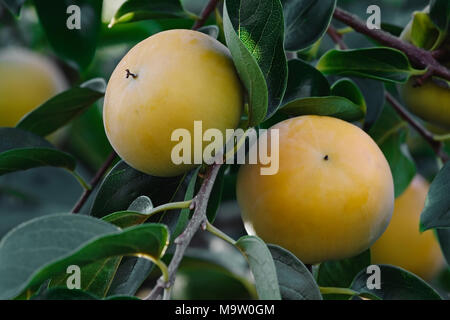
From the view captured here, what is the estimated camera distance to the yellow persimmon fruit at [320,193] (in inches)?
36.0

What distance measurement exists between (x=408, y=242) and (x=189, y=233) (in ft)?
2.89

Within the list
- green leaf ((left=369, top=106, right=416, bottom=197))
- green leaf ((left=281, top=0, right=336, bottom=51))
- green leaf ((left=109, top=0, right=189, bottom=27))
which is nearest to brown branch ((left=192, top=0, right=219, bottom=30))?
green leaf ((left=109, top=0, right=189, bottom=27))

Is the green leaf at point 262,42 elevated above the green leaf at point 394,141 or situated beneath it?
elevated above

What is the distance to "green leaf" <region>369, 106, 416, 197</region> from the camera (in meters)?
1.57

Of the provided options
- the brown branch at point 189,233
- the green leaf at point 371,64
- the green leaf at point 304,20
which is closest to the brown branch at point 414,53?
the green leaf at point 371,64

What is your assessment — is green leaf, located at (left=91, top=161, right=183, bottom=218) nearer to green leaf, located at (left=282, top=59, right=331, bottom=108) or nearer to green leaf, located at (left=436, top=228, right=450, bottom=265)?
green leaf, located at (left=282, top=59, right=331, bottom=108)

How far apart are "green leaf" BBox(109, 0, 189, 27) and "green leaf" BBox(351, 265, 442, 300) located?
70 centimetres

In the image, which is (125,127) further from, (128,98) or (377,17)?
(377,17)

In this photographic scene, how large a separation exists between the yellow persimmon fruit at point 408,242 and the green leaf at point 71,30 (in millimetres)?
829

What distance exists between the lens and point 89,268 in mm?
920

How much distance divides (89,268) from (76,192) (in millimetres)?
1272

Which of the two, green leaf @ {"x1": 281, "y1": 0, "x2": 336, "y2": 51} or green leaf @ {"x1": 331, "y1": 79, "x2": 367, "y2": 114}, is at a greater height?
green leaf @ {"x1": 281, "y1": 0, "x2": 336, "y2": 51}

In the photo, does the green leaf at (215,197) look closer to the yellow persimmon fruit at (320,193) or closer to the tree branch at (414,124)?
the yellow persimmon fruit at (320,193)

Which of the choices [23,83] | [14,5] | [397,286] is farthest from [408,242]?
[23,83]
